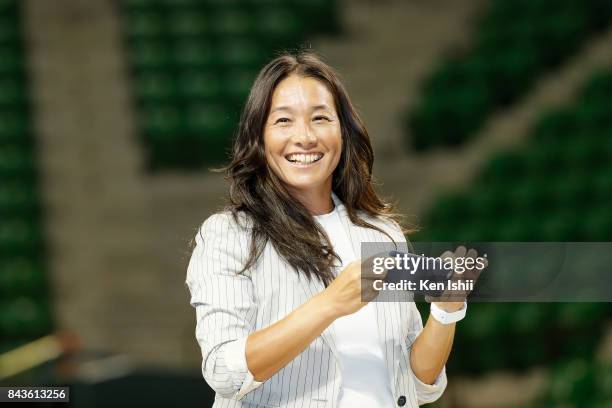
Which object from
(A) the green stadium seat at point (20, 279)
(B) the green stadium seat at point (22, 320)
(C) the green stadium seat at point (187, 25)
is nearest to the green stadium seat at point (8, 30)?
(C) the green stadium seat at point (187, 25)

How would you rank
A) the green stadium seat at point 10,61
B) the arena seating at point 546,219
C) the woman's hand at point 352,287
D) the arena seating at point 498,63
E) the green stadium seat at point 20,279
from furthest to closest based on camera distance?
the green stadium seat at point 10,61
the arena seating at point 498,63
the green stadium seat at point 20,279
the arena seating at point 546,219
the woman's hand at point 352,287

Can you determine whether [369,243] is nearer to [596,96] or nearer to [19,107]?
[596,96]

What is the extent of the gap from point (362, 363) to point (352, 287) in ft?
0.50

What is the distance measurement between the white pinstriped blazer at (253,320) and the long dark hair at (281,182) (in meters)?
0.02

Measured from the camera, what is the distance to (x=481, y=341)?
4398 millimetres

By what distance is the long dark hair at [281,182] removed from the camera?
1.12 metres

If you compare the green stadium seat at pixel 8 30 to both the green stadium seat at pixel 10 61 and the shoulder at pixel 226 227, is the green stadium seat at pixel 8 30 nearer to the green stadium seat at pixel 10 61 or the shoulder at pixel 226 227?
the green stadium seat at pixel 10 61

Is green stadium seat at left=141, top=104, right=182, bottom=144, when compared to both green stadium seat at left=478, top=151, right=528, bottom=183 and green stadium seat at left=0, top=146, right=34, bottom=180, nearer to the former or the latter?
green stadium seat at left=0, top=146, right=34, bottom=180

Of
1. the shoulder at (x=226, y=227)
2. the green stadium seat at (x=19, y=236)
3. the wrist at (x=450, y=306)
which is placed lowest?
the wrist at (x=450, y=306)

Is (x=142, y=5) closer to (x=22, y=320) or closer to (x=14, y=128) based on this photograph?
(x=14, y=128)

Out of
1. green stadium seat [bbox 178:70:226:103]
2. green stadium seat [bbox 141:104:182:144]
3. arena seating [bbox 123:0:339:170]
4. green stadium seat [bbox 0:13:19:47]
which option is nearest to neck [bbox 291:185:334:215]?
arena seating [bbox 123:0:339:170]

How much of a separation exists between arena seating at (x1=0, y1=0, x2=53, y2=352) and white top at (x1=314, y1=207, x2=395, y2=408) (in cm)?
399

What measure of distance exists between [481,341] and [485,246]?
3.38 meters

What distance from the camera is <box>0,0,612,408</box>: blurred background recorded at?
16.4 feet
